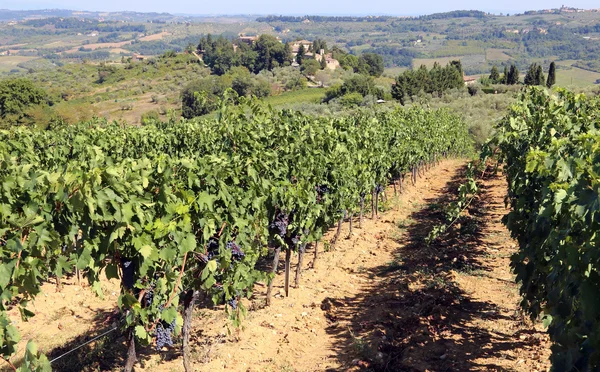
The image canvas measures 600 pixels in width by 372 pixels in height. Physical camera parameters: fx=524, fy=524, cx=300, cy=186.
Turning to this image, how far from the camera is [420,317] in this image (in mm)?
8477

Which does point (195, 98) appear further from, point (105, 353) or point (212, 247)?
point (212, 247)

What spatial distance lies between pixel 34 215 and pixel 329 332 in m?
5.48

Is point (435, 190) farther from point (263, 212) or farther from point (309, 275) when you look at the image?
point (263, 212)

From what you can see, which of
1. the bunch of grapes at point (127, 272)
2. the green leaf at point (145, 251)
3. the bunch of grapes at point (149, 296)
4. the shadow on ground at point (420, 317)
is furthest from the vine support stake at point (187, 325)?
the shadow on ground at point (420, 317)

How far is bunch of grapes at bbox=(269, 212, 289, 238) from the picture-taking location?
8891 mm

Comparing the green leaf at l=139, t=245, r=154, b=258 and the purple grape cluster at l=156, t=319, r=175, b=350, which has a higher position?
the green leaf at l=139, t=245, r=154, b=258

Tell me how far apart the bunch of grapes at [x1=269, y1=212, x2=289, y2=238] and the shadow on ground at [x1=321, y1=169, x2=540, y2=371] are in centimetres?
163

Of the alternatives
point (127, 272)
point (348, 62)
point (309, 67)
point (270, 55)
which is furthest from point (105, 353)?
point (348, 62)

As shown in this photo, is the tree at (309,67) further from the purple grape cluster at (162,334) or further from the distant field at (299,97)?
the purple grape cluster at (162,334)

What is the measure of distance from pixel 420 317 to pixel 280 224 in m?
2.75

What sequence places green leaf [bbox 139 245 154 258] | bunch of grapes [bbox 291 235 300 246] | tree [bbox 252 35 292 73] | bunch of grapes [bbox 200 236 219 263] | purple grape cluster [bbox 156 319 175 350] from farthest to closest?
tree [bbox 252 35 292 73], bunch of grapes [bbox 291 235 300 246], bunch of grapes [bbox 200 236 219 263], purple grape cluster [bbox 156 319 175 350], green leaf [bbox 139 245 154 258]

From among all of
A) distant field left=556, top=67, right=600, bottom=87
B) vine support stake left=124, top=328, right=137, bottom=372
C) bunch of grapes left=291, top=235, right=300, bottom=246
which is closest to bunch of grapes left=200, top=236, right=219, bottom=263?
vine support stake left=124, top=328, right=137, bottom=372

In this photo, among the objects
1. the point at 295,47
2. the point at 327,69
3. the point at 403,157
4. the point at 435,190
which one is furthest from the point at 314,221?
the point at 295,47

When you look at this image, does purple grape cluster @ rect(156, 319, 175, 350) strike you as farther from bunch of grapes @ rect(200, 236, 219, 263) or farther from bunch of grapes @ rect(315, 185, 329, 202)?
bunch of grapes @ rect(315, 185, 329, 202)
